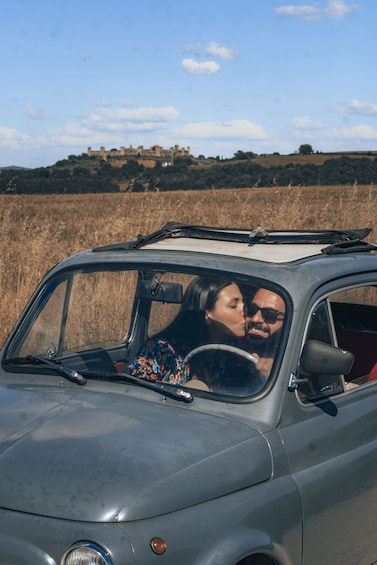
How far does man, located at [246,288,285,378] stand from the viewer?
3.52 m

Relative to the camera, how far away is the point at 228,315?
3750mm

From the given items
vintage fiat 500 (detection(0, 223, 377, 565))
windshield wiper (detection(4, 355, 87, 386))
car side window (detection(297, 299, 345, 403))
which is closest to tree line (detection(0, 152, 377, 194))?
vintage fiat 500 (detection(0, 223, 377, 565))

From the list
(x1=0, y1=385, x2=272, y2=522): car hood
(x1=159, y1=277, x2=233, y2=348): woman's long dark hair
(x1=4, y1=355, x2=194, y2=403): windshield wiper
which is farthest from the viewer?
(x1=159, y1=277, x2=233, y2=348): woman's long dark hair

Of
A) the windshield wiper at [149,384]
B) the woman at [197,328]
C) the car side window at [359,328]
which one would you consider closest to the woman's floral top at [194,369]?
the woman at [197,328]

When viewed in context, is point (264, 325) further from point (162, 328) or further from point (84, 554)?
point (84, 554)

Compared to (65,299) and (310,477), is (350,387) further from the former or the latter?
(65,299)

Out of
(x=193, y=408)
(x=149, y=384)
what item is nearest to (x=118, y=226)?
(x=149, y=384)

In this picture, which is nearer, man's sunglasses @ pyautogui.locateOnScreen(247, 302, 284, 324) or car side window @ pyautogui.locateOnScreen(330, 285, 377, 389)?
man's sunglasses @ pyautogui.locateOnScreen(247, 302, 284, 324)

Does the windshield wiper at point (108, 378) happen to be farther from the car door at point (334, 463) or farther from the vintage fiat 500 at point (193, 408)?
the car door at point (334, 463)

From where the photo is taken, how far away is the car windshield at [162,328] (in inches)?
142

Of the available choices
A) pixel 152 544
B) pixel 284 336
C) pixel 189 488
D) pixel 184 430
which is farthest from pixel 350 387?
pixel 152 544

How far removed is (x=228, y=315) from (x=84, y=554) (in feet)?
4.65

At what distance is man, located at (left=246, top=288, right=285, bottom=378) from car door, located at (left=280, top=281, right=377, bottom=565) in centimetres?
15

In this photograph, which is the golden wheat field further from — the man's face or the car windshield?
the man's face
